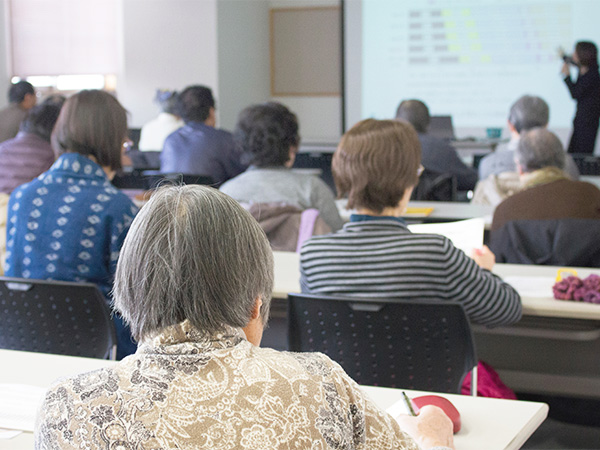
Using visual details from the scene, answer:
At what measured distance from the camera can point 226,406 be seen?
0.84m

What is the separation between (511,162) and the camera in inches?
182

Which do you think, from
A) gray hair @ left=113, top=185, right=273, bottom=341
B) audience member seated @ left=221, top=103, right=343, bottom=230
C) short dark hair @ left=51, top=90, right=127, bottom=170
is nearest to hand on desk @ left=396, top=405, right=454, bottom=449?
gray hair @ left=113, top=185, right=273, bottom=341

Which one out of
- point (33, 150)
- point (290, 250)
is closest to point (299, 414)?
point (290, 250)

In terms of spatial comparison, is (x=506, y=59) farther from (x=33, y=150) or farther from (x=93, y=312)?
(x=93, y=312)

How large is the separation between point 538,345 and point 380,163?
4.04 ft

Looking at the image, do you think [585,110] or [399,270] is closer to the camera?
[399,270]

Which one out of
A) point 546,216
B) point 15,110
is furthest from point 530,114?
point 15,110

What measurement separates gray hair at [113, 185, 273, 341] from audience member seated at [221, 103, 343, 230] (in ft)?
6.87

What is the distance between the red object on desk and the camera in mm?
1329

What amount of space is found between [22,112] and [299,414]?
562 centimetres

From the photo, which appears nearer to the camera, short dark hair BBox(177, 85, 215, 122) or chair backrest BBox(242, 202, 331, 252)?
chair backrest BBox(242, 202, 331, 252)

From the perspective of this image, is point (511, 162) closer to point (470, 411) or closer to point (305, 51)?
point (470, 411)

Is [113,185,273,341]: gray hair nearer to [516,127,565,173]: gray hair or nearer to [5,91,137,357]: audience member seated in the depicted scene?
[5,91,137,357]: audience member seated

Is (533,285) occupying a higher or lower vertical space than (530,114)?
lower
